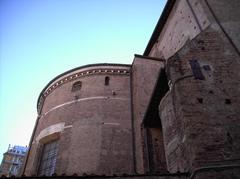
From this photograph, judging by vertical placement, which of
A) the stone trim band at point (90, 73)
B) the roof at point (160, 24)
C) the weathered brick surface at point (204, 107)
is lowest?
the weathered brick surface at point (204, 107)

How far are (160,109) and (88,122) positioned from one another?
4844mm

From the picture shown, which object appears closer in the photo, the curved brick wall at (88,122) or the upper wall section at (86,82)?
the curved brick wall at (88,122)

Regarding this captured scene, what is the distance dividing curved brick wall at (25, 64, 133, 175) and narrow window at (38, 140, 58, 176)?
227 mm

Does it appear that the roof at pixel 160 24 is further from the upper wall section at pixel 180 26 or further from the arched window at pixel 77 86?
the arched window at pixel 77 86

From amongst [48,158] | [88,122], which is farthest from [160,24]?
[48,158]

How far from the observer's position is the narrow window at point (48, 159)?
11.1 meters

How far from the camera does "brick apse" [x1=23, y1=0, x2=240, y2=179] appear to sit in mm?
5453

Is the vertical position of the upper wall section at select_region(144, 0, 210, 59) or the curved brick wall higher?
the upper wall section at select_region(144, 0, 210, 59)

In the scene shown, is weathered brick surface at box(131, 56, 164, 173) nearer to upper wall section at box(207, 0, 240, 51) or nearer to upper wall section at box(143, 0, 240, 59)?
upper wall section at box(143, 0, 240, 59)

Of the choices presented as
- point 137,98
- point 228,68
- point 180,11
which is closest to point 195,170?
point 228,68

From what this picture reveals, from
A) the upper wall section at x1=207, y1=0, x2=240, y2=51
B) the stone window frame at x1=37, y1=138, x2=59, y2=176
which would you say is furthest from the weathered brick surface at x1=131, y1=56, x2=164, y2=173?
the stone window frame at x1=37, y1=138, x2=59, y2=176

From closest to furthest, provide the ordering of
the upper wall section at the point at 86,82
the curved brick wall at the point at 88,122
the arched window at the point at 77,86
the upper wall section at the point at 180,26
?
the upper wall section at the point at 180,26 < the curved brick wall at the point at 88,122 < the upper wall section at the point at 86,82 < the arched window at the point at 77,86

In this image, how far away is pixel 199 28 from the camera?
929 cm

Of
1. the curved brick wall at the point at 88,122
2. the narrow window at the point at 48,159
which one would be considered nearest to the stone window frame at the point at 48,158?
the narrow window at the point at 48,159
